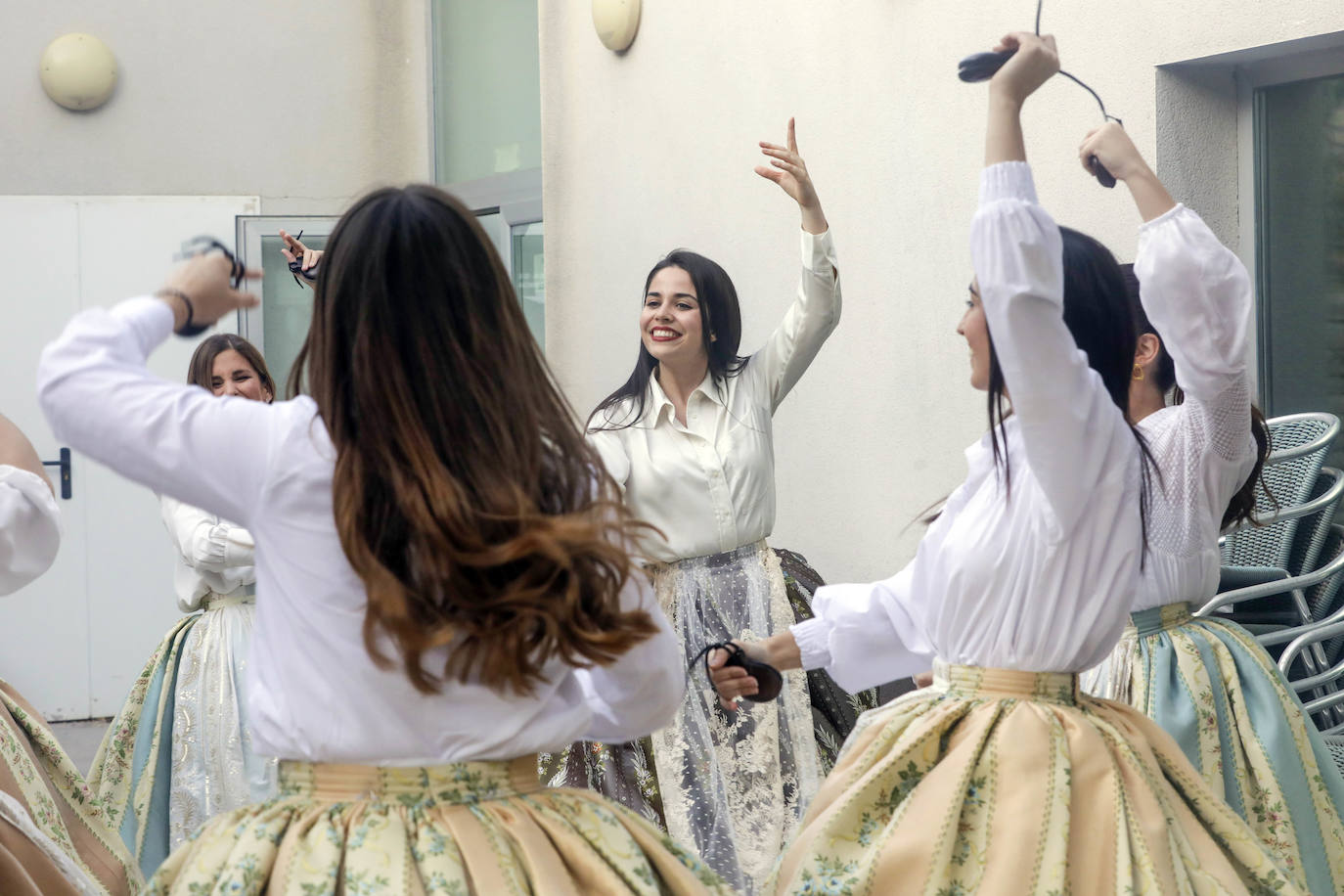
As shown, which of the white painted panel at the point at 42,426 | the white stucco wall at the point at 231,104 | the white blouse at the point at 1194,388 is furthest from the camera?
the white stucco wall at the point at 231,104

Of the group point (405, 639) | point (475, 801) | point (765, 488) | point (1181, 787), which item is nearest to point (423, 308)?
point (405, 639)

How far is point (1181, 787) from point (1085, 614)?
23cm


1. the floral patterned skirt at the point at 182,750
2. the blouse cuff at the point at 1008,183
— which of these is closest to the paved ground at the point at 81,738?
the floral patterned skirt at the point at 182,750

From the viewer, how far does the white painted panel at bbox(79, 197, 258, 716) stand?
245 inches

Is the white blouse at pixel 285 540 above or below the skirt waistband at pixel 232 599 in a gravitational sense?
above

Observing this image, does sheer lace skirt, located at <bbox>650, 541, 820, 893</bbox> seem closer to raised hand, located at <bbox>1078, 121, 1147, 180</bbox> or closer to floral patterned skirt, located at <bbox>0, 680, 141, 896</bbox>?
floral patterned skirt, located at <bbox>0, 680, 141, 896</bbox>

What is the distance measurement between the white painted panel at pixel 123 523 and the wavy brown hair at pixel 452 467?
16.9 feet

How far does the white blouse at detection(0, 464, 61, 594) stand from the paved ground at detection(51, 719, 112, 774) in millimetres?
3538

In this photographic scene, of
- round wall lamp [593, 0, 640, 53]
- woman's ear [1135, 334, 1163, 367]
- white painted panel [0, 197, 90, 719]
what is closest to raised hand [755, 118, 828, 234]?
woman's ear [1135, 334, 1163, 367]

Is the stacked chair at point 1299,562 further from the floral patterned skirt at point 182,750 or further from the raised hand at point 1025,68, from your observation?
the floral patterned skirt at point 182,750

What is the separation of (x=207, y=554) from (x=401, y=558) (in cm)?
230

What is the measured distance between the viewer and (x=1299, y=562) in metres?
3.08

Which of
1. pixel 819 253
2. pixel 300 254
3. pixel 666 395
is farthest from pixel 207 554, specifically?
pixel 819 253

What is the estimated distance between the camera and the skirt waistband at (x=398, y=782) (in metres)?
1.38
